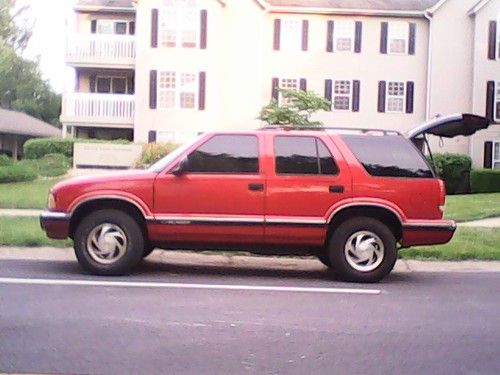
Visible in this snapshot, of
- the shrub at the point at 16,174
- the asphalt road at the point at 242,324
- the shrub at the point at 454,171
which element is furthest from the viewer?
the shrub at the point at 454,171

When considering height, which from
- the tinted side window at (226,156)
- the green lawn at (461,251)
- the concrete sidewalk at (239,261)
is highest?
the tinted side window at (226,156)

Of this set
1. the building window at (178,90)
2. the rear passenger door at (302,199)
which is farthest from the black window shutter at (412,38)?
the rear passenger door at (302,199)

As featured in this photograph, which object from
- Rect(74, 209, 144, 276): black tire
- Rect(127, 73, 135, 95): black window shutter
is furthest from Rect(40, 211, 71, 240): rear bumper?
Rect(127, 73, 135, 95): black window shutter

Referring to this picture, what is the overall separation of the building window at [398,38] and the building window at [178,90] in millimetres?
7720

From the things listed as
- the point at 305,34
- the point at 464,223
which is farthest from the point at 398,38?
the point at 464,223

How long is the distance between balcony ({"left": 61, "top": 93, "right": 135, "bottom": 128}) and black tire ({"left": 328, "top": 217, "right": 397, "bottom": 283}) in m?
23.2

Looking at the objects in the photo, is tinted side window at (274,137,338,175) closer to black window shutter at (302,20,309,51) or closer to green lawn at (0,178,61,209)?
green lawn at (0,178,61,209)

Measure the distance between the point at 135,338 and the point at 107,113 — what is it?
86.3 feet

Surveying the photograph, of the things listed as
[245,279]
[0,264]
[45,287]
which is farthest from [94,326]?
[0,264]

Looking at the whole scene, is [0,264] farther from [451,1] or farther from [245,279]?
[451,1]

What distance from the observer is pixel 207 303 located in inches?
316

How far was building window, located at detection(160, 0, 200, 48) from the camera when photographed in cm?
3150

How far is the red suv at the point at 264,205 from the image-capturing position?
9.59 meters

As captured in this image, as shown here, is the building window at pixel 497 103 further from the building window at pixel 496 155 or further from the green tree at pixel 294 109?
the green tree at pixel 294 109
